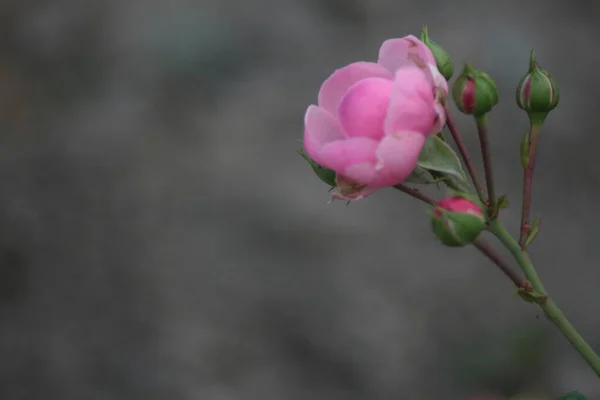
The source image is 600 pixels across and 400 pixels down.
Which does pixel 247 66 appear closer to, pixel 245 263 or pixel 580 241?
pixel 245 263

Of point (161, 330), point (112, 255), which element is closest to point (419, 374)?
point (161, 330)

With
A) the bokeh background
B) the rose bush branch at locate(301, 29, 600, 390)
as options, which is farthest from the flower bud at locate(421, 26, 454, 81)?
the bokeh background

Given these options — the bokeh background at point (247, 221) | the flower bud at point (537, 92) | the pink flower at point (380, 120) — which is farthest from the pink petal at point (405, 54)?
the bokeh background at point (247, 221)

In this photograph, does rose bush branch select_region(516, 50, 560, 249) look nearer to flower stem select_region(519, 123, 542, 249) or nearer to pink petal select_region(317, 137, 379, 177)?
flower stem select_region(519, 123, 542, 249)

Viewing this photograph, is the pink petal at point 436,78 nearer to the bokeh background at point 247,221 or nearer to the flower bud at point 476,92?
the flower bud at point 476,92

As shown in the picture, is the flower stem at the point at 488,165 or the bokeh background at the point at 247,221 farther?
the bokeh background at the point at 247,221
